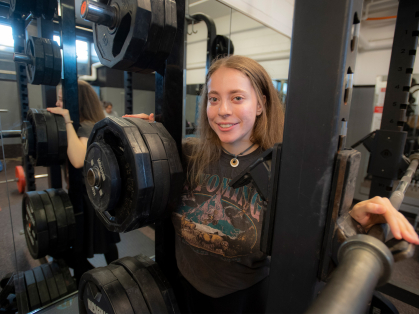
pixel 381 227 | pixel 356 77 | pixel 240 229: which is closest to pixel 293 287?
pixel 381 227

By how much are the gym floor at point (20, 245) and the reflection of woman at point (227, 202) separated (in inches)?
46.4

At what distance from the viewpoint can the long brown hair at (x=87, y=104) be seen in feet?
5.36

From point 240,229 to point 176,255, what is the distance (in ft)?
1.10

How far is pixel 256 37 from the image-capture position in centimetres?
289

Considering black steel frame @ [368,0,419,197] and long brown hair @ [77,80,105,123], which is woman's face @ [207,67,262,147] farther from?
long brown hair @ [77,80,105,123]

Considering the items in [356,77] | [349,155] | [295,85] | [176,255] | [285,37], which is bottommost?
[176,255]

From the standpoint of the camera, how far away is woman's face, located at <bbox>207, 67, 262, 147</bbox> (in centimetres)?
77

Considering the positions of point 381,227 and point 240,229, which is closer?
point 381,227

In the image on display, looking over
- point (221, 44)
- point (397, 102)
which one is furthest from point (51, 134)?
point (397, 102)

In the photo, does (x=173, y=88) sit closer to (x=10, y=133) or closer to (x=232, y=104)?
(x=232, y=104)

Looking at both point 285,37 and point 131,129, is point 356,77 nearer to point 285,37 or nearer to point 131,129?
point 285,37

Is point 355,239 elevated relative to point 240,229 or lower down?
elevated

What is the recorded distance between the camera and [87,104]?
165 centimetres

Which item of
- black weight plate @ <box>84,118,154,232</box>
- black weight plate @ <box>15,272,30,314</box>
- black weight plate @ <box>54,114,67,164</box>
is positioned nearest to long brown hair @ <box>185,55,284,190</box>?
black weight plate @ <box>84,118,154,232</box>
